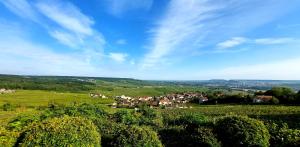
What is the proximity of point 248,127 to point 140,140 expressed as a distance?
4.39 metres

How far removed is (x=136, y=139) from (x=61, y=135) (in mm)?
2645

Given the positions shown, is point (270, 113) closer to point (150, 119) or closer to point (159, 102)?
point (150, 119)

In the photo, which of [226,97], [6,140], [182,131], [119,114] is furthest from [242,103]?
[6,140]

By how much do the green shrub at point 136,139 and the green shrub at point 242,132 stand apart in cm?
311

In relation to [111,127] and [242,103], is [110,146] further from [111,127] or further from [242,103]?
[242,103]

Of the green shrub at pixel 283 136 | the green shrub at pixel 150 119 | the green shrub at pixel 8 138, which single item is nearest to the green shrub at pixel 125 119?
the green shrub at pixel 150 119

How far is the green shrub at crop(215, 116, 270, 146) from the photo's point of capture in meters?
11.3

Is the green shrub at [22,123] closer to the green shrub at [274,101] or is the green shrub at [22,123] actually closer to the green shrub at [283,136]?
the green shrub at [283,136]

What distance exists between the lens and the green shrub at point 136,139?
10.6 m

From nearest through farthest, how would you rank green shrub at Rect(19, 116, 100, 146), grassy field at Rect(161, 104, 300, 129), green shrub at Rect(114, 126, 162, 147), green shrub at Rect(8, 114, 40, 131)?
green shrub at Rect(19, 116, 100, 146) < green shrub at Rect(114, 126, 162, 147) < green shrub at Rect(8, 114, 40, 131) < grassy field at Rect(161, 104, 300, 129)

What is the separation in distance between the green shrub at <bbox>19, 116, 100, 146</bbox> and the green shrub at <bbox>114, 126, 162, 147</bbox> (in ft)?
3.00

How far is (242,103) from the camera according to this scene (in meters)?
71.5

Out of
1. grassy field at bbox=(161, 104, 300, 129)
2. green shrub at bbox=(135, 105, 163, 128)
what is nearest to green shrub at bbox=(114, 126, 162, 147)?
green shrub at bbox=(135, 105, 163, 128)

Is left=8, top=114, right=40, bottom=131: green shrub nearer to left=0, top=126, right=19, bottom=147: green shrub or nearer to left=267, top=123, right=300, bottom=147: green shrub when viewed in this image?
left=0, top=126, right=19, bottom=147: green shrub
